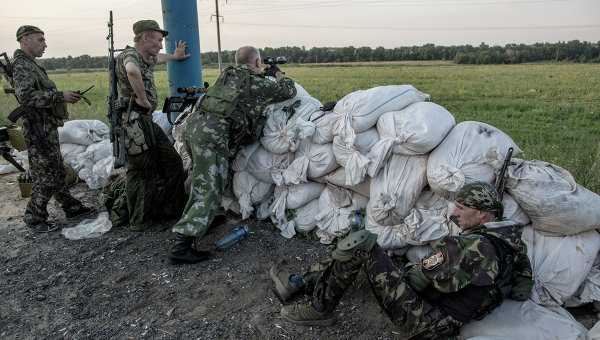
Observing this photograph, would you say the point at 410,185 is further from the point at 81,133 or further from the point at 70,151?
the point at 70,151

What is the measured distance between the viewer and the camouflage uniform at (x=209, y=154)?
10.9ft

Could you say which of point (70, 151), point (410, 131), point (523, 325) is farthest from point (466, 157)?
point (70, 151)

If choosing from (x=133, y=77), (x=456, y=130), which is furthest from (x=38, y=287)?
(x=456, y=130)

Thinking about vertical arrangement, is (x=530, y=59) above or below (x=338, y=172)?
above

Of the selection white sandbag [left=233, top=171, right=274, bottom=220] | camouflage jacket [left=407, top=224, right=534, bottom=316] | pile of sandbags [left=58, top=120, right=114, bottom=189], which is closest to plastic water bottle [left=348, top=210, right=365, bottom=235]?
white sandbag [left=233, top=171, right=274, bottom=220]

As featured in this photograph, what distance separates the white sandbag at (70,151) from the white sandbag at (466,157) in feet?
15.2

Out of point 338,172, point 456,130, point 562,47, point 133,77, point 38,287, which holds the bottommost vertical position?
point 38,287

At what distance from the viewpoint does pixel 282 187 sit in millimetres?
3814

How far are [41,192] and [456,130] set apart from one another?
3.84 metres

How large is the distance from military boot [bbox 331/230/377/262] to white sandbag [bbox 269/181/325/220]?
4.41 feet

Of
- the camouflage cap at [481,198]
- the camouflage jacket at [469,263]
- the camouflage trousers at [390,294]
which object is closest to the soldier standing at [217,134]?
the camouflage trousers at [390,294]

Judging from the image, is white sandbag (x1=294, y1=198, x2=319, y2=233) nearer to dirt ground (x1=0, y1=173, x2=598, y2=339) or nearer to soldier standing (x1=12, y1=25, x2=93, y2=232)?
dirt ground (x1=0, y1=173, x2=598, y2=339)

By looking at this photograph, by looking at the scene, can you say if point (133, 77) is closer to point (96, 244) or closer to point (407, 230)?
point (96, 244)

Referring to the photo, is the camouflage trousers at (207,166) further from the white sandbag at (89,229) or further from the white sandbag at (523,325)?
the white sandbag at (523,325)
